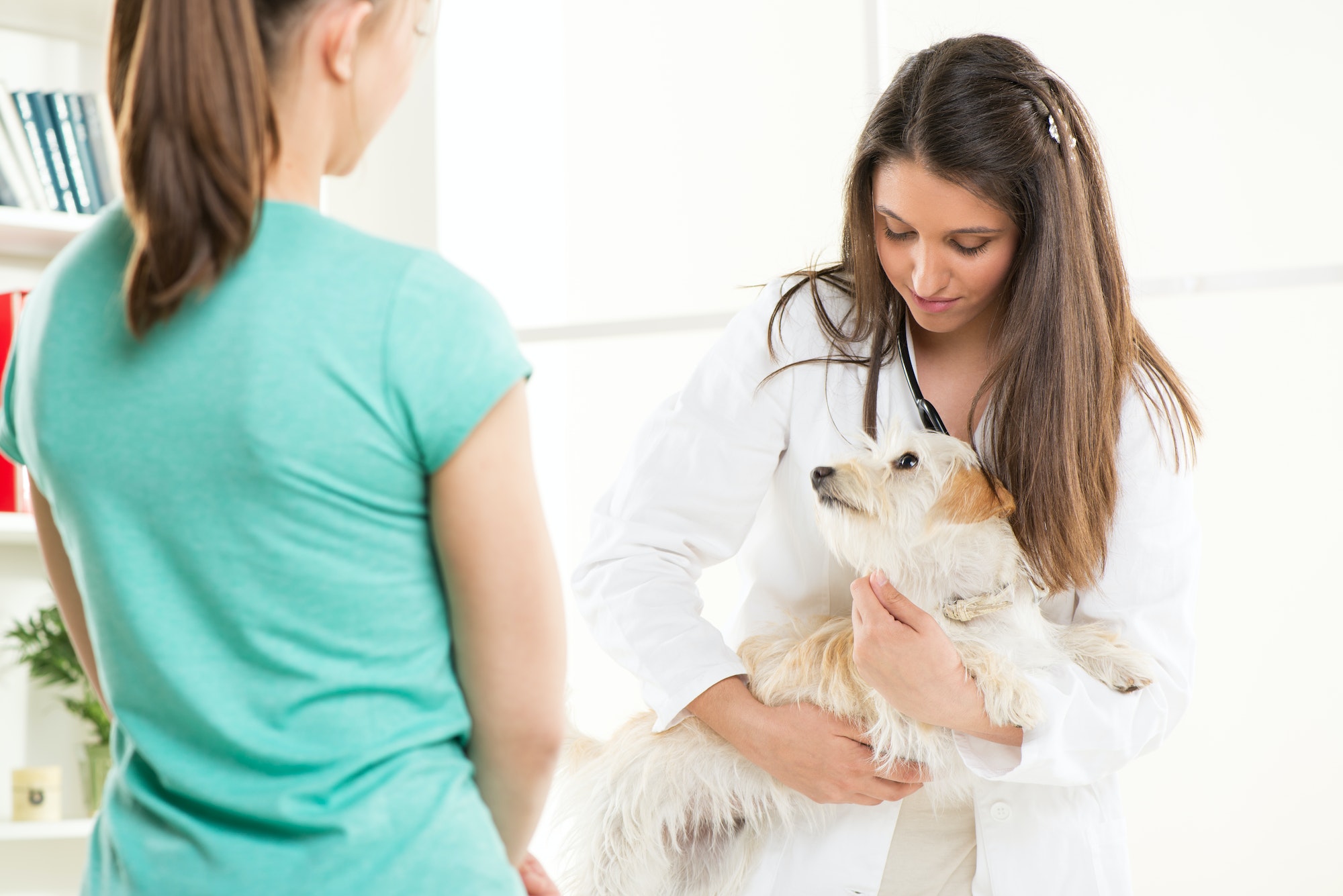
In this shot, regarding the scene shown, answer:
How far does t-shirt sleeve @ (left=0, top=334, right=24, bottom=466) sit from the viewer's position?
0.74 metres

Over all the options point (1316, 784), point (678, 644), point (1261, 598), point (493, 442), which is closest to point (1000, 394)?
point (678, 644)

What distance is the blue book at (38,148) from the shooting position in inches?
83.6

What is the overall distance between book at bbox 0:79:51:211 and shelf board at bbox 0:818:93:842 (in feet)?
4.15

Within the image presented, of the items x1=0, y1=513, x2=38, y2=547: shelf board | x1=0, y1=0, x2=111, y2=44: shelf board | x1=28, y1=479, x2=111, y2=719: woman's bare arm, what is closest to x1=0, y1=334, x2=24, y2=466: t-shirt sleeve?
x1=28, y1=479, x2=111, y2=719: woman's bare arm

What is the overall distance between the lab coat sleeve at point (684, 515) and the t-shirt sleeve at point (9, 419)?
0.76 meters

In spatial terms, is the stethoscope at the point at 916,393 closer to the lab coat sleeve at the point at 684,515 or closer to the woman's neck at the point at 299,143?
the lab coat sleeve at the point at 684,515

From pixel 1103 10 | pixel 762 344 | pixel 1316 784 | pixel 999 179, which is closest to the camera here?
pixel 999 179

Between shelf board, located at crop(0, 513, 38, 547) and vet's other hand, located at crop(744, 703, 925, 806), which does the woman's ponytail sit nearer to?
A: vet's other hand, located at crop(744, 703, 925, 806)

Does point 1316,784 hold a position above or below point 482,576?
below

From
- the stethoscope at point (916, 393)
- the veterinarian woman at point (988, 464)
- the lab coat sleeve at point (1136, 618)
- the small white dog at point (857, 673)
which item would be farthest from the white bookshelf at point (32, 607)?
the lab coat sleeve at point (1136, 618)

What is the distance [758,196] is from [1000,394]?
151 centimetres

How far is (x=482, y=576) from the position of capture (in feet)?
2.27

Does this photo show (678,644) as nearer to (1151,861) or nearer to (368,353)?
(368,353)

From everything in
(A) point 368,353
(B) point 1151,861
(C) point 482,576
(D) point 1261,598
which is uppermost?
(A) point 368,353
